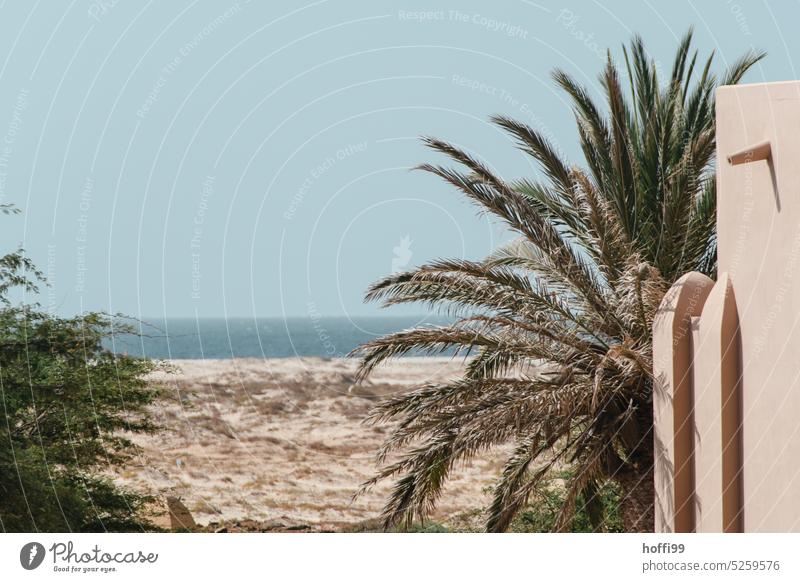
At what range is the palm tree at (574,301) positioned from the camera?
909 cm

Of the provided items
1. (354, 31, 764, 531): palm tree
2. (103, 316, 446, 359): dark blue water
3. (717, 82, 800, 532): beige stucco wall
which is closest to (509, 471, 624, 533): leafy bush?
(354, 31, 764, 531): palm tree

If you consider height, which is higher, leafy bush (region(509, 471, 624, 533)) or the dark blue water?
the dark blue water

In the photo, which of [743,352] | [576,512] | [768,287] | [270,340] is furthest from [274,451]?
[270,340]

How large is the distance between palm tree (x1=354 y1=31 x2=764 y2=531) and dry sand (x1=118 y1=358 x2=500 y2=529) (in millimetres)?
7932

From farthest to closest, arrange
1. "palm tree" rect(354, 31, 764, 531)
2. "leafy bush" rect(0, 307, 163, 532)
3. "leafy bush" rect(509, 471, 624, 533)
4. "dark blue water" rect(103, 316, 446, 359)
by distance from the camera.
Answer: "dark blue water" rect(103, 316, 446, 359)
"leafy bush" rect(509, 471, 624, 533)
"leafy bush" rect(0, 307, 163, 532)
"palm tree" rect(354, 31, 764, 531)

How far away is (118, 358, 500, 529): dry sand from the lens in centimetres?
2233

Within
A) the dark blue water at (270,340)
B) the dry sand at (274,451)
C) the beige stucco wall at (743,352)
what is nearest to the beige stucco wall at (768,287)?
the beige stucco wall at (743,352)

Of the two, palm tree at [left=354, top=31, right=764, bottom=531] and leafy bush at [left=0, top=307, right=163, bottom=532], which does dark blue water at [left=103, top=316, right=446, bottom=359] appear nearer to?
leafy bush at [left=0, top=307, right=163, bottom=532]

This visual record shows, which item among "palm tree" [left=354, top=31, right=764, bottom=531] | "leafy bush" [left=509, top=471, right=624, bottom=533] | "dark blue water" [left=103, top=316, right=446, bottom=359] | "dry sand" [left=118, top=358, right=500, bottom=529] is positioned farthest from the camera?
"dark blue water" [left=103, top=316, right=446, bottom=359]

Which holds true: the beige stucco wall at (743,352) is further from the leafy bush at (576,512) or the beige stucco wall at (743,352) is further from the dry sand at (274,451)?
the dry sand at (274,451)

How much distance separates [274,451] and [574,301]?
22.4 meters

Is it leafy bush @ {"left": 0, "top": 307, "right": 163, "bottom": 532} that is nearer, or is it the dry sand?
leafy bush @ {"left": 0, "top": 307, "right": 163, "bottom": 532}
